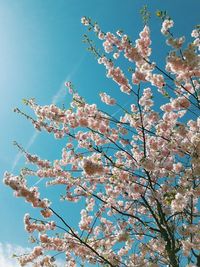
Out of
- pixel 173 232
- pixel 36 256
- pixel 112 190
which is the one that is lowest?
pixel 36 256

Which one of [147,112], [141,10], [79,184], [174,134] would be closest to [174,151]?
[174,134]

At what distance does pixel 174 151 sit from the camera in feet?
29.9

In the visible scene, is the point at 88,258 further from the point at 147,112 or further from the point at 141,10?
the point at 141,10

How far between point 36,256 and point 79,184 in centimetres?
212

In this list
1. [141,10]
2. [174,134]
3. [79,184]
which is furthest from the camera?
[79,184]

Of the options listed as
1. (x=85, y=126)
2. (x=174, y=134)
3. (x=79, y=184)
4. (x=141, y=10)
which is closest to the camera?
(x=141, y=10)

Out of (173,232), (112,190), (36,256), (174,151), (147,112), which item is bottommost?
(36,256)

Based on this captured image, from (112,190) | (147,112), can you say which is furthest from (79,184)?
(147,112)

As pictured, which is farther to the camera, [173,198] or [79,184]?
[79,184]

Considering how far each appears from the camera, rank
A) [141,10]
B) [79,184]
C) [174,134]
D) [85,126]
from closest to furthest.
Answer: [141,10] < [174,134] < [85,126] < [79,184]

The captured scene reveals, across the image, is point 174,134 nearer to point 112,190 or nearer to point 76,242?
point 112,190

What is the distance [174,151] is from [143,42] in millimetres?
2696

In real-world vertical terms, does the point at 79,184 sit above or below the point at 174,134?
below

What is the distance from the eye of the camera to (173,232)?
8.56m
